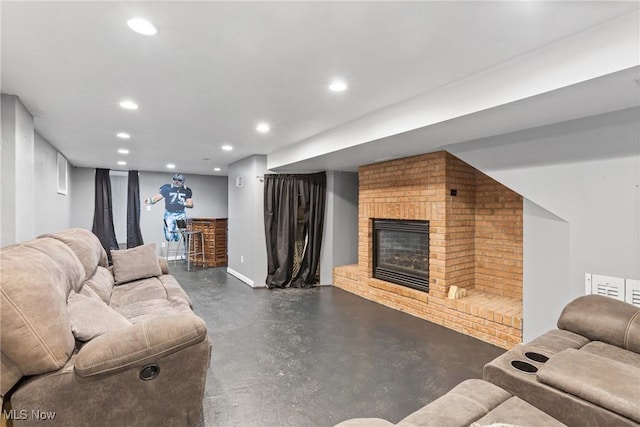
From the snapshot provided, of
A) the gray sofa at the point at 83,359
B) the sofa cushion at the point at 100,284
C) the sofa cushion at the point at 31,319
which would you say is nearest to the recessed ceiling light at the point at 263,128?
the sofa cushion at the point at 100,284

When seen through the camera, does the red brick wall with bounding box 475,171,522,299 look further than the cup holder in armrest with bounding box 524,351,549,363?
Yes

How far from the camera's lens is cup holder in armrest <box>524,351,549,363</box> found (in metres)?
1.58

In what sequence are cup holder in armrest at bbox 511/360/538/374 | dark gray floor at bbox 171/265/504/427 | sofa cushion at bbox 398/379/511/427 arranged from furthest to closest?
dark gray floor at bbox 171/265/504/427
cup holder in armrest at bbox 511/360/538/374
sofa cushion at bbox 398/379/511/427

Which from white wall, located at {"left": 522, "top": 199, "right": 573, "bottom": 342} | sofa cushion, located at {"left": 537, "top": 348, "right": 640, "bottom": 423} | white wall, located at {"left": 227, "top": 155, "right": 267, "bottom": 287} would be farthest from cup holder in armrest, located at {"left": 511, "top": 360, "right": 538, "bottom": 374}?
white wall, located at {"left": 227, "top": 155, "right": 267, "bottom": 287}

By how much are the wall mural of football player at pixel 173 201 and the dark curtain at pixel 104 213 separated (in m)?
0.94

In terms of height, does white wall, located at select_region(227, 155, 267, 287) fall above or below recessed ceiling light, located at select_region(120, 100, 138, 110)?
below

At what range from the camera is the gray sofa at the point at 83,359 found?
1.23 m

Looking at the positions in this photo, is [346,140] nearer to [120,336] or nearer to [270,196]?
[270,196]

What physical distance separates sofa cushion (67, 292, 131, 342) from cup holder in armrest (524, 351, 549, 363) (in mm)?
2057

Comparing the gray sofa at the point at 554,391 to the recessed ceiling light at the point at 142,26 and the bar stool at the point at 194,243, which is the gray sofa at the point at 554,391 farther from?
the bar stool at the point at 194,243

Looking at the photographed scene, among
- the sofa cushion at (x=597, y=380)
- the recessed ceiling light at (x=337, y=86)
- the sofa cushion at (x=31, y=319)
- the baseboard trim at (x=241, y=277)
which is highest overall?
the recessed ceiling light at (x=337, y=86)

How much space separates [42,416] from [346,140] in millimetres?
3083

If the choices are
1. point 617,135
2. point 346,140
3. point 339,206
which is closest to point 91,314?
point 346,140

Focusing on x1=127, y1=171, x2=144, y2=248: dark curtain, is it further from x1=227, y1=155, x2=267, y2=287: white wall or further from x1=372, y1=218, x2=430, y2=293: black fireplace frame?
x1=372, y1=218, x2=430, y2=293: black fireplace frame
